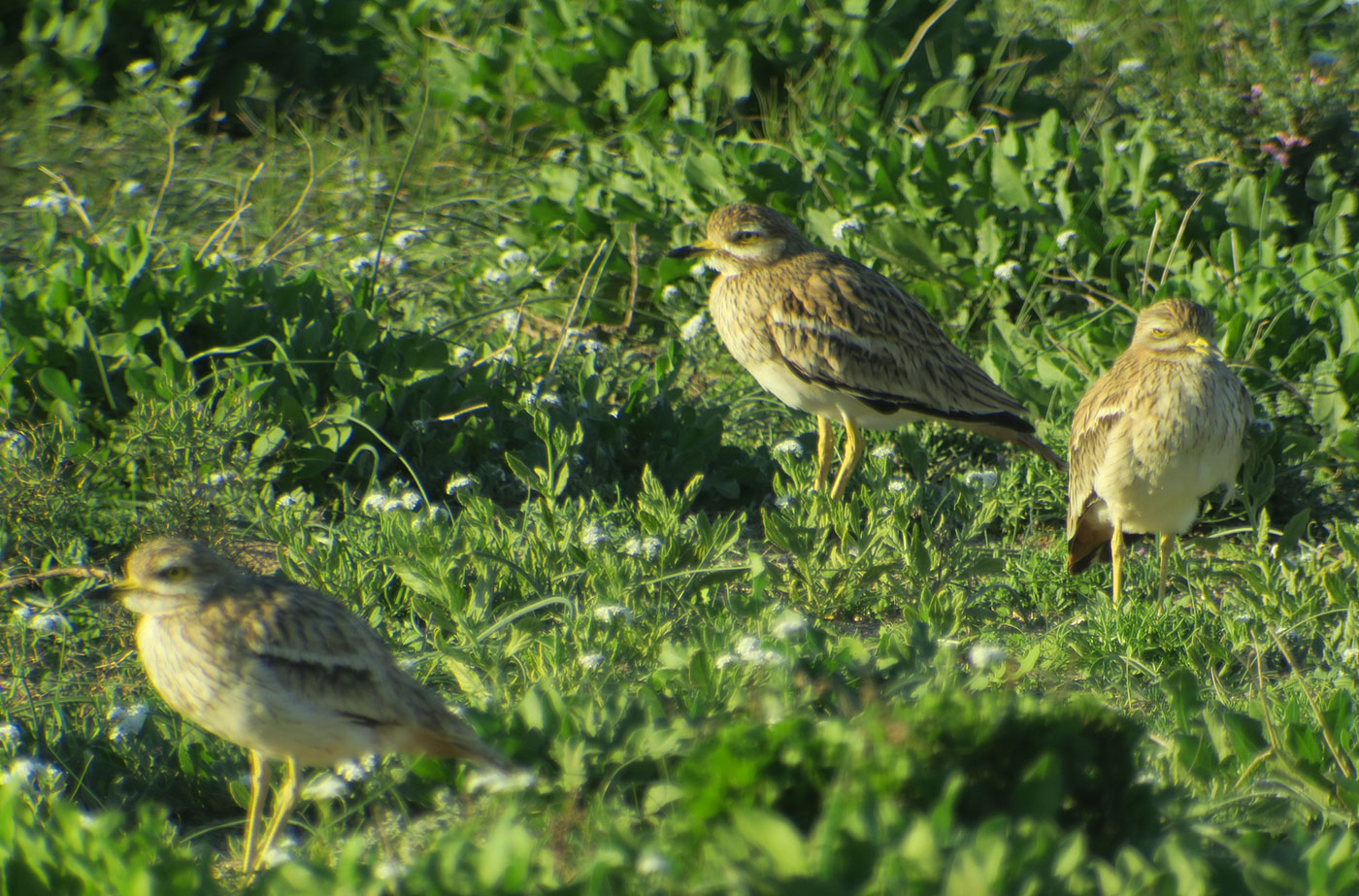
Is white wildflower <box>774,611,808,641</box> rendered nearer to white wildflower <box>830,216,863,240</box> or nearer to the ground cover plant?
the ground cover plant

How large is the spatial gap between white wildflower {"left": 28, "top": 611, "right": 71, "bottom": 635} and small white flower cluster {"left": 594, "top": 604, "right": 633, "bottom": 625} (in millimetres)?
1635

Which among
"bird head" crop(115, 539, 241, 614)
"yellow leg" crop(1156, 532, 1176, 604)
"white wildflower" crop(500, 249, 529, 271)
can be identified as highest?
"bird head" crop(115, 539, 241, 614)

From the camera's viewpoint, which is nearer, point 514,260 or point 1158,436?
point 1158,436

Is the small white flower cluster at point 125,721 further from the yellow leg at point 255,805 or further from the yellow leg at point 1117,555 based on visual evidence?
the yellow leg at point 1117,555

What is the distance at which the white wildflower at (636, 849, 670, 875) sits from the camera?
7.56 feet

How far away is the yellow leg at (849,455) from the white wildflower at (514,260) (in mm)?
2359

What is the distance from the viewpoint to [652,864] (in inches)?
90.7

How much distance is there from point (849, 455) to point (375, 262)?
262 cm

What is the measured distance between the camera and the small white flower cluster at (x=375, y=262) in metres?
6.98

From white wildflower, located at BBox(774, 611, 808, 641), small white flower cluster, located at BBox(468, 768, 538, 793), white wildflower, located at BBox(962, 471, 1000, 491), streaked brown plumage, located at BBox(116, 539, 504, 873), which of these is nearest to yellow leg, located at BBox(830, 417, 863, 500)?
white wildflower, located at BBox(962, 471, 1000, 491)

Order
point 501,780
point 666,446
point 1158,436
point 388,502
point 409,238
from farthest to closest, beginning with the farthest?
point 409,238, point 666,446, point 1158,436, point 388,502, point 501,780

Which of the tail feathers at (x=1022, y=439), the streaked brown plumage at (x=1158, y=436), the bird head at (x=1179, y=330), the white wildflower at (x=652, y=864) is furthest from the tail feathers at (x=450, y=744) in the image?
the tail feathers at (x=1022, y=439)

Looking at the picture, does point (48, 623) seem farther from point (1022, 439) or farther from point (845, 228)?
point (845, 228)

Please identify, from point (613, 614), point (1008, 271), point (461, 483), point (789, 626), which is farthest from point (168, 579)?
point (1008, 271)
